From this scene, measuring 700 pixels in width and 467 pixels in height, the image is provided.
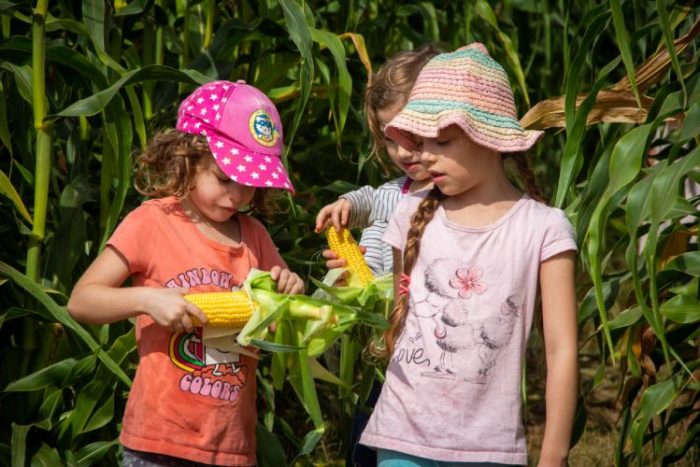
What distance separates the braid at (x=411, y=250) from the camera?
2.38m

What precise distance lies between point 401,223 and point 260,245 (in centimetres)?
34

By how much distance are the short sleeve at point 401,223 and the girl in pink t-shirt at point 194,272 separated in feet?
0.67

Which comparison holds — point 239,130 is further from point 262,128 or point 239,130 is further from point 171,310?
point 171,310

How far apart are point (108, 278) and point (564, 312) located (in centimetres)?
89

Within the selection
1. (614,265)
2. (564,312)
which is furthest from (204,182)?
(614,265)

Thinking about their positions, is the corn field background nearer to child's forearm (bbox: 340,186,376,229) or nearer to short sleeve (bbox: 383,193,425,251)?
child's forearm (bbox: 340,186,376,229)

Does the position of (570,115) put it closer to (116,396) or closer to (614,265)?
(116,396)

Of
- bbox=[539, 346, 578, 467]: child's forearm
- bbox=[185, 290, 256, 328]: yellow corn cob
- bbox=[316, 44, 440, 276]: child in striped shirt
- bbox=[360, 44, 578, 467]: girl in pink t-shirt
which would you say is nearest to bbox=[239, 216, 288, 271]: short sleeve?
bbox=[316, 44, 440, 276]: child in striped shirt

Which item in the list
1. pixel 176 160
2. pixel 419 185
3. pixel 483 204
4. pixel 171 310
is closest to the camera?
pixel 171 310

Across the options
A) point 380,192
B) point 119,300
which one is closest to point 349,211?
point 380,192

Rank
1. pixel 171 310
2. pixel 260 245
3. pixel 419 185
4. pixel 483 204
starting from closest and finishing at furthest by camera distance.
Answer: pixel 171 310
pixel 483 204
pixel 260 245
pixel 419 185

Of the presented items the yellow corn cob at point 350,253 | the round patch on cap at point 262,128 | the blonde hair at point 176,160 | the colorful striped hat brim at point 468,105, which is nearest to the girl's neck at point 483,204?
the colorful striped hat brim at point 468,105

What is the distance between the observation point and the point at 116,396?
3.03 meters

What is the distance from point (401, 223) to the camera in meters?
2.46
